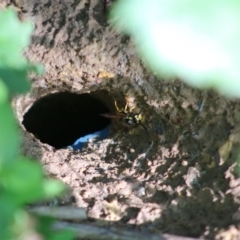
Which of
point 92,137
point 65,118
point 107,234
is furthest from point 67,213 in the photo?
point 65,118

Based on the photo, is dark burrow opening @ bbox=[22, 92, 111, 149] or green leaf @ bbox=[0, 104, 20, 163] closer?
green leaf @ bbox=[0, 104, 20, 163]

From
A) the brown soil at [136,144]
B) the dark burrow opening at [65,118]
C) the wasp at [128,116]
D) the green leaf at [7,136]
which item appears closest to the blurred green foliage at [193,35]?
the green leaf at [7,136]

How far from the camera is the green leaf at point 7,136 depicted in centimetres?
43

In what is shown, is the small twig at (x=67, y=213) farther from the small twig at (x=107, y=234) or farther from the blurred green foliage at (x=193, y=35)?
the blurred green foliage at (x=193, y=35)

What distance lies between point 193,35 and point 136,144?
3.33 ft

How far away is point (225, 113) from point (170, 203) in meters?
0.28

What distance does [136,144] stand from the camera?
1332 mm

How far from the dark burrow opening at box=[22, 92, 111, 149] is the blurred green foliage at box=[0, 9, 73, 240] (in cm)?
88

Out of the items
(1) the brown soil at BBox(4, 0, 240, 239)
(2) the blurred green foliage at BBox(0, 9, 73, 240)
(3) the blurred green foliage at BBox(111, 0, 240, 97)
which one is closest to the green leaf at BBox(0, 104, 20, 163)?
(2) the blurred green foliage at BBox(0, 9, 73, 240)

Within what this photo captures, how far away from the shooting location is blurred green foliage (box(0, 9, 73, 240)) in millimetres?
434

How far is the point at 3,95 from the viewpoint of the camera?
1.42ft

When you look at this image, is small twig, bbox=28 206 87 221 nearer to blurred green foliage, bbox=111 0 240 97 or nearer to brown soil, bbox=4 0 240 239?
brown soil, bbox=4 0 240 239

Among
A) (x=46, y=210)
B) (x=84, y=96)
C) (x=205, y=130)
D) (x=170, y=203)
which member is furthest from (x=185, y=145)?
(x=84, y=96)

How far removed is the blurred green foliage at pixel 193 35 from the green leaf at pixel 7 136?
0.17 m
